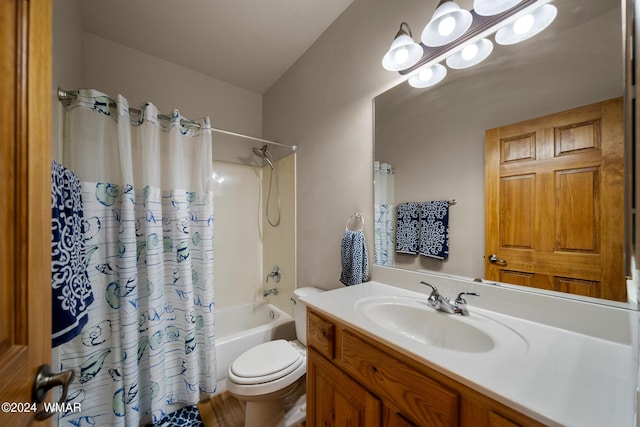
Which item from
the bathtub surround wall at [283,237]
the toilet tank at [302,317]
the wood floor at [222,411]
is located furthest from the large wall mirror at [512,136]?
the wood floor at [222,411]

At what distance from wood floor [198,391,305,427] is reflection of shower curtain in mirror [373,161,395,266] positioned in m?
1.16

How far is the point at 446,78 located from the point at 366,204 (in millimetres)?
742

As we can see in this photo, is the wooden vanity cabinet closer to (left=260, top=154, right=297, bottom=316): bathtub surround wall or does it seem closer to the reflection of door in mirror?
the reflection of door in mirror

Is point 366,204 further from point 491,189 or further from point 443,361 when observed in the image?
point 443,361

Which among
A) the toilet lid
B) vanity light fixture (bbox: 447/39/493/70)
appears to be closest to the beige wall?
vanity light fixture (bbox: 447/39/493/70)

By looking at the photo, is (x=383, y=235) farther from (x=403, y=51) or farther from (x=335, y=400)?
(x=403, y=51)

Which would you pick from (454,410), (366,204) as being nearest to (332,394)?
(454,410)

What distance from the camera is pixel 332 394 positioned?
958 mm

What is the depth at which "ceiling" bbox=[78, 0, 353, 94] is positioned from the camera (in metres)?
1.53

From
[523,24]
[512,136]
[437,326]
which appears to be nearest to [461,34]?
[523,24]

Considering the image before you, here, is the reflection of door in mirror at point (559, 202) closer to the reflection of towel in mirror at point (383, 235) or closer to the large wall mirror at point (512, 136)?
the large wall mirror at point (512, 136)

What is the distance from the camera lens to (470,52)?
1021mm

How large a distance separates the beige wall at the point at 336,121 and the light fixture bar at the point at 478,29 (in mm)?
189

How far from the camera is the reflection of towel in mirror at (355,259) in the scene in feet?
4.47
